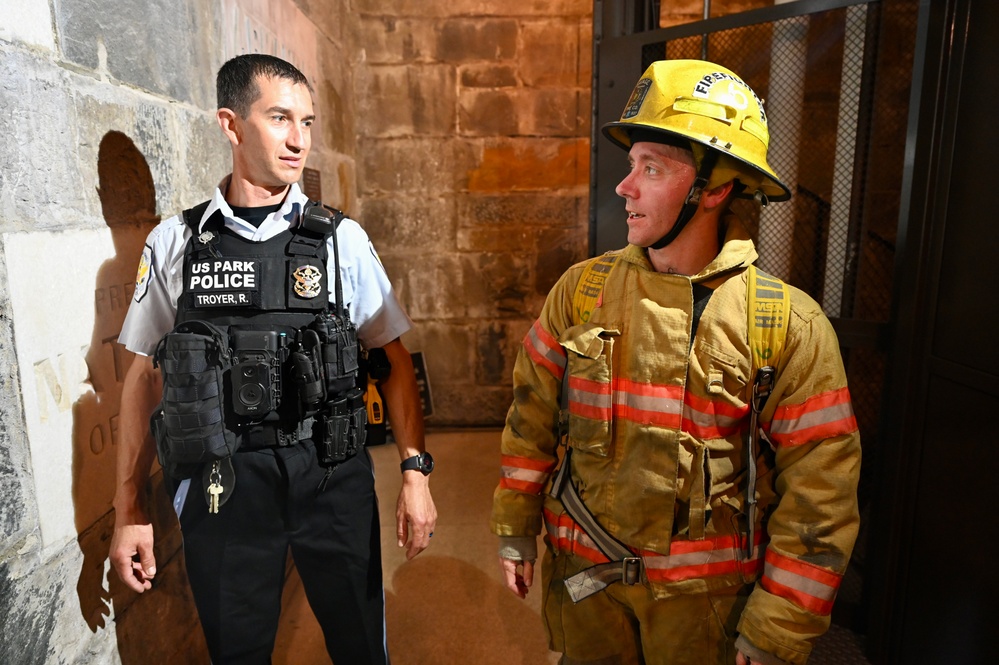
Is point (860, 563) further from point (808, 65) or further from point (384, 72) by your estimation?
point (384, 72)

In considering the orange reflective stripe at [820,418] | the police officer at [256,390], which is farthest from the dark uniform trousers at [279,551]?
the orange reflective stripe at [820,418]

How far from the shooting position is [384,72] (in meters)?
4.44

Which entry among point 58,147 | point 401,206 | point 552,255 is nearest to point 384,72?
point 401,206

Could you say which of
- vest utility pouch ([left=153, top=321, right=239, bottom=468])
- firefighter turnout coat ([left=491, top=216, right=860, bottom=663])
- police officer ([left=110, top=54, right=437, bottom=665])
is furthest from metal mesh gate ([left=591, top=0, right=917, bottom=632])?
vest utility pouch ([left=153, top=321, right=239, bottom=468])

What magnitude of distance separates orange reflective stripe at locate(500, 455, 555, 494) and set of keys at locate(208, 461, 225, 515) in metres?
0.71

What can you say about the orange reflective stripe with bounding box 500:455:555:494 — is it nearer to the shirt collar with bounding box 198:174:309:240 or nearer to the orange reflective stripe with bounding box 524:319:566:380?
the orange reflective stripe with bounding box 524:319:566:380

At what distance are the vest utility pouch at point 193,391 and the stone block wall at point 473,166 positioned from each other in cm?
324

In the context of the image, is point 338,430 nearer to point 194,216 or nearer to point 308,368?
point 308,368

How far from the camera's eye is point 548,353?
1600 mm

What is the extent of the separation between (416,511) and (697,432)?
0.80 meters

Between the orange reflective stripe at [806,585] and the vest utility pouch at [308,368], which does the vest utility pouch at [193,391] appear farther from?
the orange reflective stripe at [806,585]

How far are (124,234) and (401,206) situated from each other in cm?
291

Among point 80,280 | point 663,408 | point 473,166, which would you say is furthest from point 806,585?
point 473,166

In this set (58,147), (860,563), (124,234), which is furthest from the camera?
(860,563)
